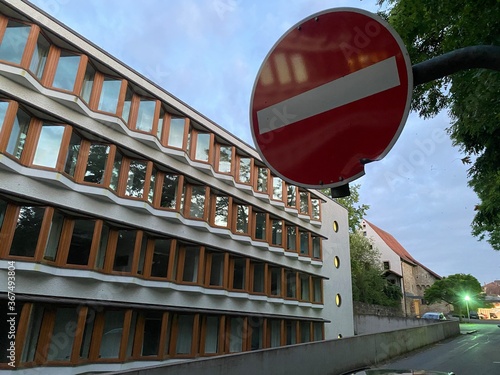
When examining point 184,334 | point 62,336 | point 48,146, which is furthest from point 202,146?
point 62,336

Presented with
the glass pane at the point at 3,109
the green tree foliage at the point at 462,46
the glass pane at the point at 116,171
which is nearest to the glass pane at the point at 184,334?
the glass pane at the point at 116,171

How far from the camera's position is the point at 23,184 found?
11523 mm

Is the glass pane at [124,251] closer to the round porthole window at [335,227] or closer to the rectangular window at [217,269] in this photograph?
the rectangular window at [217,269]

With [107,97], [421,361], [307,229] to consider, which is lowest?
[421,361]

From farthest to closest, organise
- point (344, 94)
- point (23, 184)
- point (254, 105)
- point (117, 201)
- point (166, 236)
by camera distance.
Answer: point (166, 236)
point (117, 201)
point (23, 184)
point (254, 105)
point (344, 94)

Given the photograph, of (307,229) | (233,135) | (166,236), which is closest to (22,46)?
(166,236)

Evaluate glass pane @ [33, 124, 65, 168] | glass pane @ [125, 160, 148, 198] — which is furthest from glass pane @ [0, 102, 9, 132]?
glass pane @ [125, 160, 148, 198]

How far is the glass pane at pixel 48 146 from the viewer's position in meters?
12.2

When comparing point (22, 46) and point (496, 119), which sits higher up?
point (22, 46)

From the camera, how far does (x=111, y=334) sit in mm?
13531

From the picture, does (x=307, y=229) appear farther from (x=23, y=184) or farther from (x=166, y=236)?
(x=23, y=184)

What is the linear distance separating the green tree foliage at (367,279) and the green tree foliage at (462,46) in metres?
29.2

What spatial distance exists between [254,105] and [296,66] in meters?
0.27

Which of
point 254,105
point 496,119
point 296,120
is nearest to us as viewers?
point 296,120
